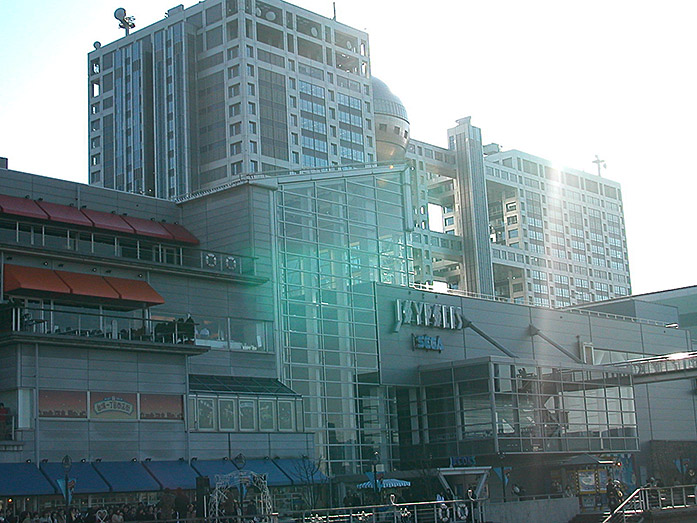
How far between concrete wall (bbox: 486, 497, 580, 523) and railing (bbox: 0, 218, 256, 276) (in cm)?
1861

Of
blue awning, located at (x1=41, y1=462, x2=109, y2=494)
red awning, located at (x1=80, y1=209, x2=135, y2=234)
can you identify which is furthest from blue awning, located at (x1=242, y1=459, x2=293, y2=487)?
red awning, located at (x1=80, y1=209, x2=135, y2=234)

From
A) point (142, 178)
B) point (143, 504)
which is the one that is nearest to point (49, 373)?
point (143, 504)

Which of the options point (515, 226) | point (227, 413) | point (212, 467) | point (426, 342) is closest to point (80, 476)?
point (212, 467)

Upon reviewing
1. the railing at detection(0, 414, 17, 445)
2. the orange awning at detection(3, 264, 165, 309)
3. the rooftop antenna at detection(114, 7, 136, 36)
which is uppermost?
the rooftop antenna at detection(114, 7, 136, 36)

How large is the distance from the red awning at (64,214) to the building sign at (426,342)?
70.7ft

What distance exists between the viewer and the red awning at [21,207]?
4969cm

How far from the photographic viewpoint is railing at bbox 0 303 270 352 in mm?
43875

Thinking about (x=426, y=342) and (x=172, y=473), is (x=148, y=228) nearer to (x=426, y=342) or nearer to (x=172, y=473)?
(x=172, y=473)

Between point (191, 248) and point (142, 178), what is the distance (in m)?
70.8

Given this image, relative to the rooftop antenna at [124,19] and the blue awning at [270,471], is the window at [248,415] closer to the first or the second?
the blue awning at [270,471]

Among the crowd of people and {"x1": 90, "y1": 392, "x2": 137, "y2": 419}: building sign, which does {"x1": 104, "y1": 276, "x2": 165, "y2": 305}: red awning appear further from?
the crowd of people

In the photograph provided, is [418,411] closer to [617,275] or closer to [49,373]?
[49,373]

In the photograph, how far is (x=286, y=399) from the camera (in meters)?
53.2

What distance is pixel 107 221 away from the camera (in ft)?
180
